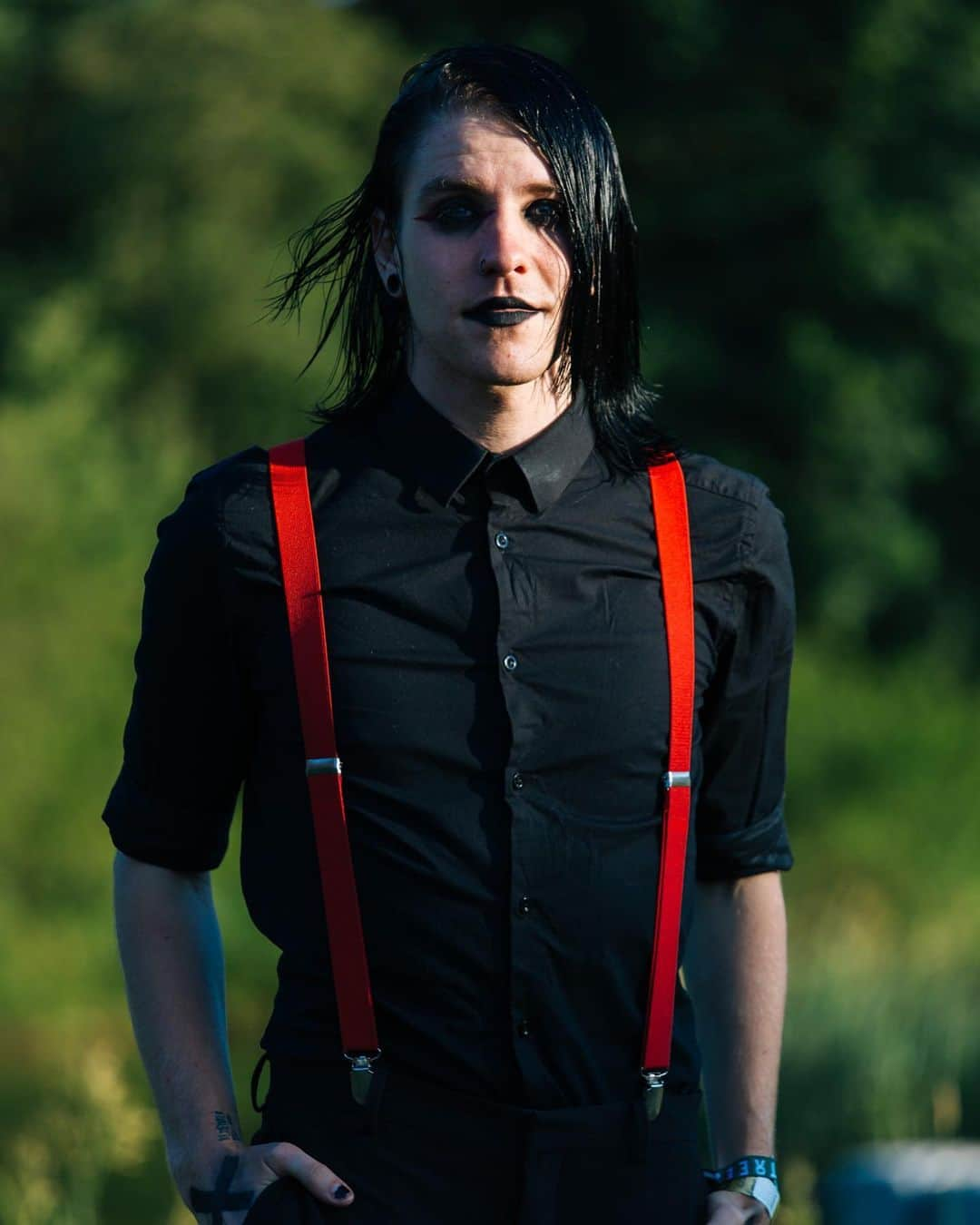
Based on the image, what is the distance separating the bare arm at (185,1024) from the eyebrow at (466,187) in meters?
0.76

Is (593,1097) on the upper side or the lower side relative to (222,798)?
lower

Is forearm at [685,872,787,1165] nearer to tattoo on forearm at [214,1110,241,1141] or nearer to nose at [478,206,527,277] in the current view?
tattoo on forearm at [214,1110,241,1141]

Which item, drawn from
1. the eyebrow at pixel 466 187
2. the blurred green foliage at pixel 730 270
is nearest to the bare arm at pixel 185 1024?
the eyebrow at pixel 466 187

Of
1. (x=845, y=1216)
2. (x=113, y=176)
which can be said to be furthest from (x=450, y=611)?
(x=113, y=176)

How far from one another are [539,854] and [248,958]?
1062 centimetres

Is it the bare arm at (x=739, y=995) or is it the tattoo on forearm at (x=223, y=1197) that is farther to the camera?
the bare arm at (x=739, y=995)

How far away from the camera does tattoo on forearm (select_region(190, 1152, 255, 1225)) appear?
6.72 feet

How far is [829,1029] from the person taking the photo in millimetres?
7191

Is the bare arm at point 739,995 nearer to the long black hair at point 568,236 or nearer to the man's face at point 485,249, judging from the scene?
the long black hair at point 568,236

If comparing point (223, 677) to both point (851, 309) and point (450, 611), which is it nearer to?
point (450, 611)

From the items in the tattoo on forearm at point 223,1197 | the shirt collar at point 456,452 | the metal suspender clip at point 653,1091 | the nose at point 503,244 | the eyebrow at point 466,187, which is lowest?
the tattoo on forearm at point 223,1197

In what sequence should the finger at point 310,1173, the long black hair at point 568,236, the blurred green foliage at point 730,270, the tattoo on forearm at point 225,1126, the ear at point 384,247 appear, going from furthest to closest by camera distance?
the blurred green foliage at point 730,270
the ear at point 384,247
the long black hair at point 568,236
the tattoo on forearm at point 225,1126
the finger at point 310,1173

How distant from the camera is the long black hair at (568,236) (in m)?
2.23

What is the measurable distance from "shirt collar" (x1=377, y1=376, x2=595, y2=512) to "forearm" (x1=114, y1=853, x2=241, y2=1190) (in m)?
0.49
